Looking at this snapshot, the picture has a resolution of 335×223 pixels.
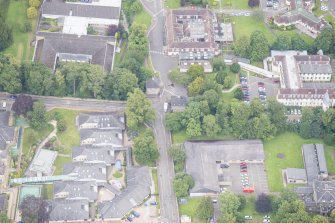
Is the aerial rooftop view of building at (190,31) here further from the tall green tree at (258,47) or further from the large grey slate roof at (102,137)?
the large grey slate roof at (102,137)

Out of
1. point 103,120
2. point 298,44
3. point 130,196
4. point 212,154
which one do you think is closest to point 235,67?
point 298,44

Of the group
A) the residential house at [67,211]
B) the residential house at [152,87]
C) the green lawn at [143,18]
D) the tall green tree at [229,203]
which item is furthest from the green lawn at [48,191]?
the green lawn at [143,18]

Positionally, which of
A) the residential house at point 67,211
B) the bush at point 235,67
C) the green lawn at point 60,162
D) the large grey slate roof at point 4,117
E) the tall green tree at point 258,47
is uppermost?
the tall green tree at point 258,47

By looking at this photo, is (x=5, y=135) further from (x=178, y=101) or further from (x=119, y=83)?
(x=178, y=101)

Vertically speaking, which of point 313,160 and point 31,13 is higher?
point 31,13

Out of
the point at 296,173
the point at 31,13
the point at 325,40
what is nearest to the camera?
the point at 296,173

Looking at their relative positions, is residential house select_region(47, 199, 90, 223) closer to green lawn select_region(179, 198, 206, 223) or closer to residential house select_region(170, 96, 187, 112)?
green lawn select_region(179, 198, 206, 223)
